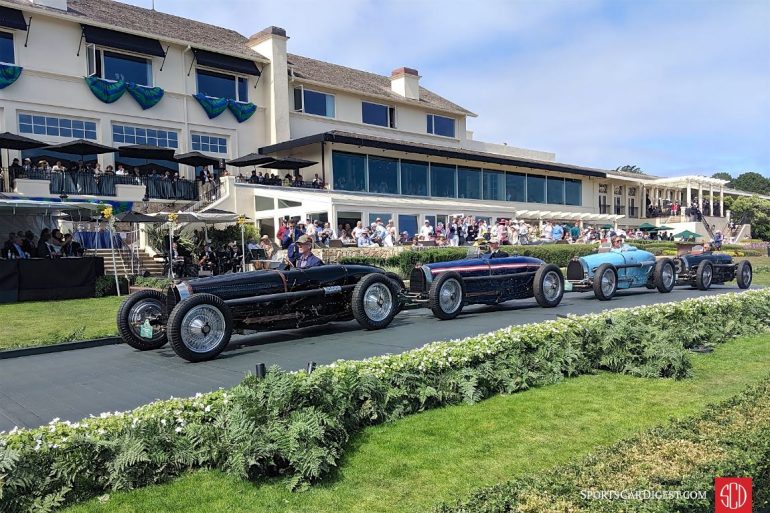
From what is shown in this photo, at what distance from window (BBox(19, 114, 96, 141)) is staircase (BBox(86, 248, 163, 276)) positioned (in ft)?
22.0

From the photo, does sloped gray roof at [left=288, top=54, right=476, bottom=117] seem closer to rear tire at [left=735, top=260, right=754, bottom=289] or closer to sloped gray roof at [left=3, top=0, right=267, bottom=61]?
sloped gray roof at [left=3, top=0, right=267, bottom=61]

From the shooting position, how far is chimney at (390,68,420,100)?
40969 mm

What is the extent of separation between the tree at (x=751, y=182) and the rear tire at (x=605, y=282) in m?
112

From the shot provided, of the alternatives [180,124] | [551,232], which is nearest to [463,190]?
[551,232]

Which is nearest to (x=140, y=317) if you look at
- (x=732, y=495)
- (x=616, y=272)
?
(x=732, y=495)

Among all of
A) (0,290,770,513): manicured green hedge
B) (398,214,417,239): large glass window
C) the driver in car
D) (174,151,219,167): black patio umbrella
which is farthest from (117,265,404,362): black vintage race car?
(398,214,417,239): large glass window

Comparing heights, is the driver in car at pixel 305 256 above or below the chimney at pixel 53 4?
below

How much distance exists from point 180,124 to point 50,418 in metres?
26.2

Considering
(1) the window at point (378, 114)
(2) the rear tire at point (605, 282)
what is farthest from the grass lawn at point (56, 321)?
(1) the window at point (378, 114)

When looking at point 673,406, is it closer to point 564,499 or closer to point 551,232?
point 564,499

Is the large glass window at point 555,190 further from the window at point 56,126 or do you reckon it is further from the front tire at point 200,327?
the front tire at point 200,327

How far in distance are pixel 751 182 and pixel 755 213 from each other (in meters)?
58.0

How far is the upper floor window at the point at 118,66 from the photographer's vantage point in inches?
1069

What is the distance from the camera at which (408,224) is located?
3092cm
